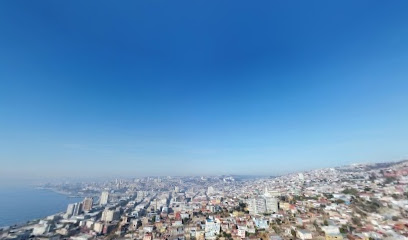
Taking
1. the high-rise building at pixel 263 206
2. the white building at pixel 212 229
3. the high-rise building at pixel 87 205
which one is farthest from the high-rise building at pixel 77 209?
the high-rise building at pixel 263 206

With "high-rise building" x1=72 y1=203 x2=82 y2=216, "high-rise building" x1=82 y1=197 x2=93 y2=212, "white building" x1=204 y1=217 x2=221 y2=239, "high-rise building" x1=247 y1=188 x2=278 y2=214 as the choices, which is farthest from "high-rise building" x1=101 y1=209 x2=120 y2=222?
"high-rise building" x1=247 y1=188 x2=278 y2=214

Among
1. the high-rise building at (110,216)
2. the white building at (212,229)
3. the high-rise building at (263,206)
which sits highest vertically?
the high-rise building at (263,206)

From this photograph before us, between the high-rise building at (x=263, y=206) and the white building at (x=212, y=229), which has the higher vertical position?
the high-rise building at (x=263, y=206)

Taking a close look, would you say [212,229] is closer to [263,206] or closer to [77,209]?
[263,206]

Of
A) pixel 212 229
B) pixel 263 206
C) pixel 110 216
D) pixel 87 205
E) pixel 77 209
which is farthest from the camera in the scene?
pixel 87 205

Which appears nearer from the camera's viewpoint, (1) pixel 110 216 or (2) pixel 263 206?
(2) pixel 263 206

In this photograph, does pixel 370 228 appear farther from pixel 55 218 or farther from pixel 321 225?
pixel 55 218

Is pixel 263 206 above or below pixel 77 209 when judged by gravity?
above

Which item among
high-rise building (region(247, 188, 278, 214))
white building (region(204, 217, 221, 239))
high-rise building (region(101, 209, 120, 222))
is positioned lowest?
high-rise building (region(101, 209, 120, 222))

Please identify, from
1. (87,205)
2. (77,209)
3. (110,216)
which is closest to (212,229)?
(110,216)

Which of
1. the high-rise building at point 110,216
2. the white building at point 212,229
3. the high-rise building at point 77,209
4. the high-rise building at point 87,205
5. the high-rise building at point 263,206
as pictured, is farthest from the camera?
the high-rise building at point 87,205

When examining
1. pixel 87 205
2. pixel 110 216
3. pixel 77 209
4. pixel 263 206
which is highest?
pixel 263 206

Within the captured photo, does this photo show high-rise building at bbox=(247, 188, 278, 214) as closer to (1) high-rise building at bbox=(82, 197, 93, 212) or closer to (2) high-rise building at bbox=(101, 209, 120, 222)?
(2) high-rise building at bbox=(101, 209, 120, 222)

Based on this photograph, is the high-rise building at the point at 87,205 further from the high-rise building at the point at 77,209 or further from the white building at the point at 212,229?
the white building at the point at 212,229
